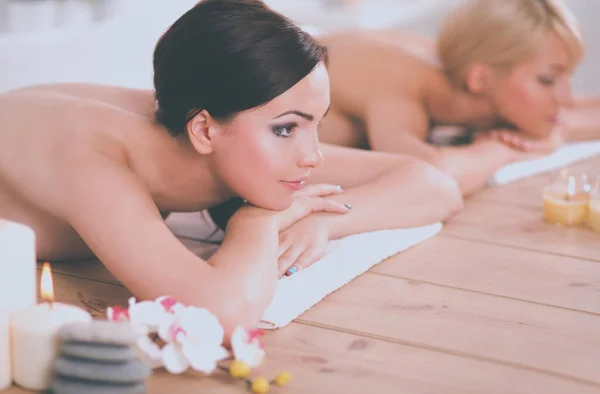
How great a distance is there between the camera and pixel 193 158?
1.78 meters

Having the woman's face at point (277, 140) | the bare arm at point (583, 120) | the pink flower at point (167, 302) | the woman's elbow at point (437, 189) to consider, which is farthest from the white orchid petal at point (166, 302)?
the bare arm at point (583, 120)

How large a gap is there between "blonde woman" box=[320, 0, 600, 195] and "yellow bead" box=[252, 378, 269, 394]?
1.31 m

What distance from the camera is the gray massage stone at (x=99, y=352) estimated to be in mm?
1273

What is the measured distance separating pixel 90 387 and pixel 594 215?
1415mm

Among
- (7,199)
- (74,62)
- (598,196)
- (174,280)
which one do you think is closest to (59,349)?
(174,280)

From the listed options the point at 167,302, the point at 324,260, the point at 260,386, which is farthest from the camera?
the point at 324,260

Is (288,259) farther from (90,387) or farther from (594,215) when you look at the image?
(594,215)

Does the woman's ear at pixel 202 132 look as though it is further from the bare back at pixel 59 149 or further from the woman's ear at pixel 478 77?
the woman's ear at pixel 478 77

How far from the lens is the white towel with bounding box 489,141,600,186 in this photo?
2744 millimetres

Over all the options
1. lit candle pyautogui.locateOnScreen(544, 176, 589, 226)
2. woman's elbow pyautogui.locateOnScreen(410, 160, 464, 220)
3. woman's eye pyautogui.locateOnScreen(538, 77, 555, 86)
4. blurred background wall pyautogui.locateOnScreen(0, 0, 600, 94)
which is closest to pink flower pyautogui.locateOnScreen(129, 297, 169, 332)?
woman's elbow pyautogui.locateOnScreen(410, 160, 464, 220)

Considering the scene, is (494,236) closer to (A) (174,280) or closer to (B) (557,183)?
(B) (557,183)

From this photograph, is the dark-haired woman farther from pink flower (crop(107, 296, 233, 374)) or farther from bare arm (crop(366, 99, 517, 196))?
bare arm (crop(366, 99, 517, 196))

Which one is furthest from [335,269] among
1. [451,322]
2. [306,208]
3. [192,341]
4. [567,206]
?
[567,206]

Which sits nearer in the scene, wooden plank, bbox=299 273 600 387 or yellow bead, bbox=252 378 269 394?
yellow bead, bbox=252 378 269 394
